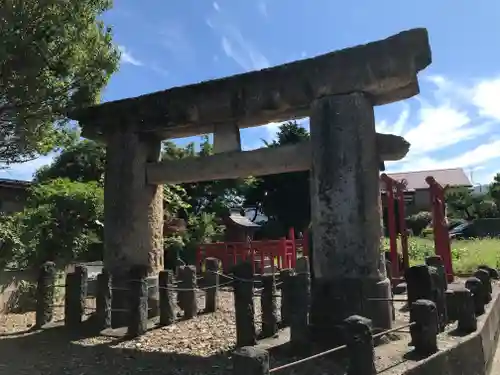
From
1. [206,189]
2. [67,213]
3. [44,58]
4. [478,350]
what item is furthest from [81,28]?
[206,189]

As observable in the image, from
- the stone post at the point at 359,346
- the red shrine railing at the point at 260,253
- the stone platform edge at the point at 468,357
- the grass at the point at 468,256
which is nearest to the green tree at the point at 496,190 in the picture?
the grass at the point at 468,256

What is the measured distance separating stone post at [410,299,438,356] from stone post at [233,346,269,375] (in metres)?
2.71

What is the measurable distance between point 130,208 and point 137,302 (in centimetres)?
171

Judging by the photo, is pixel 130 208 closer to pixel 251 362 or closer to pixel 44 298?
pixel 44 298

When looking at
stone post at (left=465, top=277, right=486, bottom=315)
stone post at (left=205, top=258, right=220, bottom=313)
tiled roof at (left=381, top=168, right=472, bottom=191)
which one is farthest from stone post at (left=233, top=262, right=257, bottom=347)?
tiled roof at (left=381, top=168, right=472, bottom=191)

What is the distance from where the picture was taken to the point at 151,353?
6012 mm

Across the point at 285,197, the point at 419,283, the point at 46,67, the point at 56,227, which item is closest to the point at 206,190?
the point at 285,197

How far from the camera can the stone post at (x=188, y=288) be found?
8.00 meters

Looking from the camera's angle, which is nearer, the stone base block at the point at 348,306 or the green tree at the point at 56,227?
the stone base block at the point at 348,306

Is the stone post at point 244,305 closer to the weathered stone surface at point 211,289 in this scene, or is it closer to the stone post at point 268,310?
the stone post at point 268,310

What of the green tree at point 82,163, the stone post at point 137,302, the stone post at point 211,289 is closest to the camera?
the stone post at point 137,302

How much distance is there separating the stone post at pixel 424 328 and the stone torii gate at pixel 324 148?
2.40 ft

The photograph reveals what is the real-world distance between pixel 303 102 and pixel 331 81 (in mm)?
515

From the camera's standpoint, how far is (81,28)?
8.54 m
